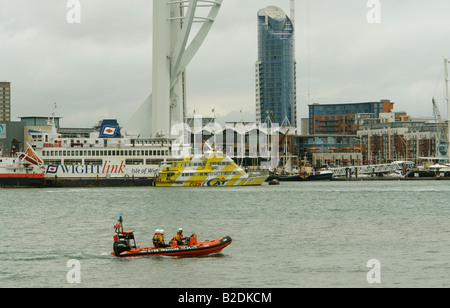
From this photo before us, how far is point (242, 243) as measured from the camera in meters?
38.7

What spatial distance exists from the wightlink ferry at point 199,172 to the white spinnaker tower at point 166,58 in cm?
1163

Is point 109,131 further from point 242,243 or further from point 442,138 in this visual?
point 442,138

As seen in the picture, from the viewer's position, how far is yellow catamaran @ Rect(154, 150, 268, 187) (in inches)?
3844

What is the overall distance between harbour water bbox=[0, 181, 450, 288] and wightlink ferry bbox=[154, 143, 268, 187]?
26793 mm

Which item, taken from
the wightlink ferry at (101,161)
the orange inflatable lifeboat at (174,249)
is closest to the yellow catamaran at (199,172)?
the wightlink ferry at (101,161)

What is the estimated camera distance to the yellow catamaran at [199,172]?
9762 cm

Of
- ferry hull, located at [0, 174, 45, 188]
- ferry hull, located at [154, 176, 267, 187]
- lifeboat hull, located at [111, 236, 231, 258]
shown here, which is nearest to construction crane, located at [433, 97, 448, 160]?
ferry hull, located at [154, 176, 267, 187]

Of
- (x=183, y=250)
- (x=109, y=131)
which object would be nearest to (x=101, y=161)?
(x=109, y=131)

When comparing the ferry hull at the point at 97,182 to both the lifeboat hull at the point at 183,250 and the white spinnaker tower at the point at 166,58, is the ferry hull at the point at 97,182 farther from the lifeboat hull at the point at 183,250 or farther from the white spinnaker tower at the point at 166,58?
the lifeboat hull at the point at 183,250

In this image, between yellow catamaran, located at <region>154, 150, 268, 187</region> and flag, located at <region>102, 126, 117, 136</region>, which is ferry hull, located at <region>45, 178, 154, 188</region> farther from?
flag, located at <region>102, 126, 117, 136</region>
